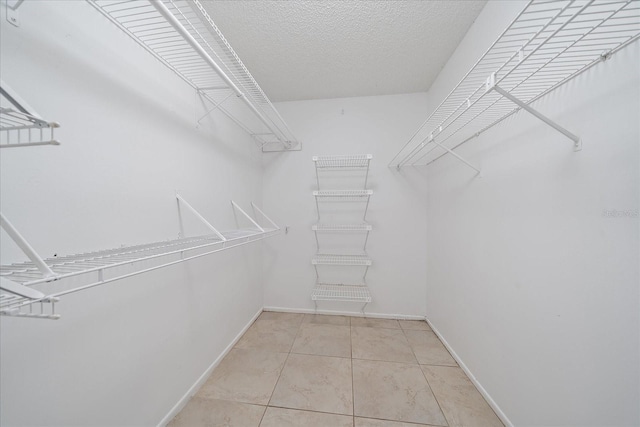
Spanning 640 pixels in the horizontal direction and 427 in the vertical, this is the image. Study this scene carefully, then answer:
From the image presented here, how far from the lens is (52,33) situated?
0.69 metres

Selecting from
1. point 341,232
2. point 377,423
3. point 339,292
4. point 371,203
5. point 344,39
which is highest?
point 344,39

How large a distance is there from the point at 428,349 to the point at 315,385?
0.99m

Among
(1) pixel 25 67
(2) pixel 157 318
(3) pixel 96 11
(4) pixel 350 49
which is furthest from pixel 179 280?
(4) pixel 350 49

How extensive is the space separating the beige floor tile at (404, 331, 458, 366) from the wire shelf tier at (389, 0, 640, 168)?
162 cm

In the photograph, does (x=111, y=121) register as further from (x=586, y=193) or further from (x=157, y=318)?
(x=586, y=193)

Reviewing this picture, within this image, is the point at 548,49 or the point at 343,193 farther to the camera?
the point at 343,193

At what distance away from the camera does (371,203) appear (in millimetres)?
2279

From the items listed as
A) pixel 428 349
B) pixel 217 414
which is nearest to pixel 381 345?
pixel 428 349

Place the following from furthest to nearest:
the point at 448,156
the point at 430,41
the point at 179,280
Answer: the point at 448,156, the point at 430,41, the point at 179,280

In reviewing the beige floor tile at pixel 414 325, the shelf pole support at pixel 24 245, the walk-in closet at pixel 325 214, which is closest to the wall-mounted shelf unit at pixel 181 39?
the walk-in closet at pixel 325 214

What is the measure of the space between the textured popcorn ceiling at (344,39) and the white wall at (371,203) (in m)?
0.25

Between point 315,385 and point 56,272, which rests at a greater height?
point 56,272

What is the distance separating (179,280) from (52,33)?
43.0 inches

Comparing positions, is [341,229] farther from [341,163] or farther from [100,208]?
[100,208]
